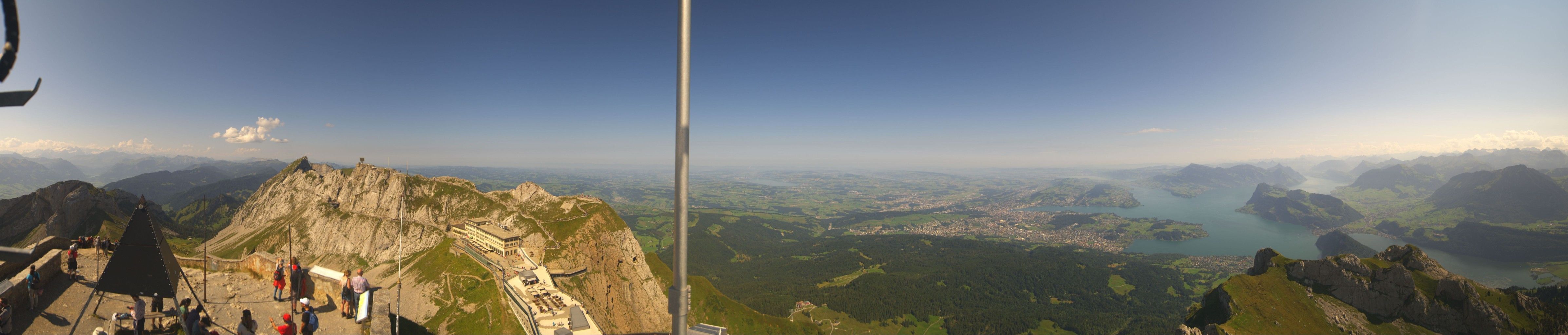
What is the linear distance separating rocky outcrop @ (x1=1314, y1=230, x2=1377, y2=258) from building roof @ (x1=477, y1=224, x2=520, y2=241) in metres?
151

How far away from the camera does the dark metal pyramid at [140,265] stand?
718cm

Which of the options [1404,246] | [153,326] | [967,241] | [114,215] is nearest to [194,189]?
[114,215]

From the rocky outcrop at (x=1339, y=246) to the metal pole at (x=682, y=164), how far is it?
146310 millimetres

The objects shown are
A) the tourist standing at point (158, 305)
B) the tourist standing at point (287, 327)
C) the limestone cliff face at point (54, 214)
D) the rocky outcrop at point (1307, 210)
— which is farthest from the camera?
the rocky outcrop at point (1307, 210)

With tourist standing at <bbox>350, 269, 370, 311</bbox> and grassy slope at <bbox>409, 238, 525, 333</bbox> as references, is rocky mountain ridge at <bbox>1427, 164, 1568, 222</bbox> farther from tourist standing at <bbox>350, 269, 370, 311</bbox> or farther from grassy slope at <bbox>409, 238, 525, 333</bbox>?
grassy slope at <bbox>409, 238, 525, 333</bbox>

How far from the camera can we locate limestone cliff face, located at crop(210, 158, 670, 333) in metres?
45.3

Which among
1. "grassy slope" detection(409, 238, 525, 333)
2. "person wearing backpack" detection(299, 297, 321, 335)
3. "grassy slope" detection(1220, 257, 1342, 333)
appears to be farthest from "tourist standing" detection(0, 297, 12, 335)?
"grassy slope" detection(1220, 257, 1342, 333)

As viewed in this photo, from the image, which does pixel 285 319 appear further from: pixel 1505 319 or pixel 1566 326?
pixel 1566 326

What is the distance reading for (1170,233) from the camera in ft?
484

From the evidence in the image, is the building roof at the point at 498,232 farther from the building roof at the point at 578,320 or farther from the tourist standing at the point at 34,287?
the tourist standing at the point at 34,287

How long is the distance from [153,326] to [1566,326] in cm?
7825

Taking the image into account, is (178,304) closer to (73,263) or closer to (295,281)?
(295,281)

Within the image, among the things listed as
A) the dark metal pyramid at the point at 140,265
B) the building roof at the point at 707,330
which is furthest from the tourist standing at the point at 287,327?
the building roof at the point at 707,330

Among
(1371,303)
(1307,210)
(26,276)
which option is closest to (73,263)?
(26,276)
